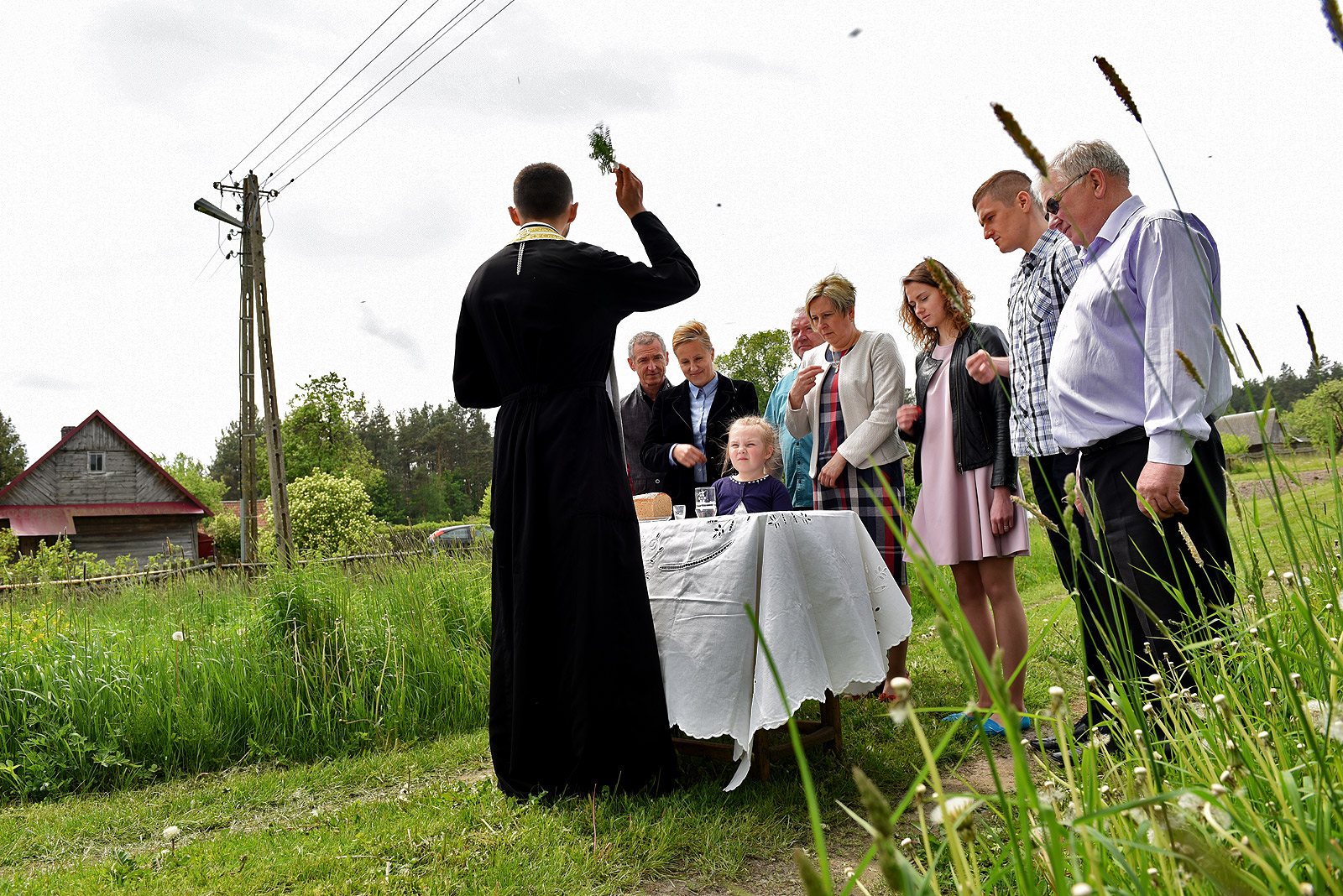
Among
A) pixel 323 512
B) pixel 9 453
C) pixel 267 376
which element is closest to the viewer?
pixel 267 376

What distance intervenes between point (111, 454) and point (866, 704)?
40502mm

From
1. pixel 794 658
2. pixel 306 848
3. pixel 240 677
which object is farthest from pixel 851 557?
pixel 240 677

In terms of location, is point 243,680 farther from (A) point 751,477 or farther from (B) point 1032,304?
(B) point 1032,304

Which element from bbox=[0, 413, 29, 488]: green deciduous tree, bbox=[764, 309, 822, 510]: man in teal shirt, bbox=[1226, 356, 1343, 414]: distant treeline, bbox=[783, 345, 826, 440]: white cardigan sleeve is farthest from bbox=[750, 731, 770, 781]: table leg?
bbox=[0, 413, 29, 488]: green deciduous tree

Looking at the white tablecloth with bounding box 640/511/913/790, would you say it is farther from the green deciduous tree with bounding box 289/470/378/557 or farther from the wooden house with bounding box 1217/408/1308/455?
the green deciduous tree with bounding box 289/470/378/557

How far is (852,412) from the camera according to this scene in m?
4.36

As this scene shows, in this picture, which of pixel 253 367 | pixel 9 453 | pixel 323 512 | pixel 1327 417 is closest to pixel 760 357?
pixel 323 512

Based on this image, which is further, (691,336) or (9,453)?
(9,453)

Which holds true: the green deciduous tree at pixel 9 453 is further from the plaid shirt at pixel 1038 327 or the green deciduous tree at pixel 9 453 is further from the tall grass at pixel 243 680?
the plaid shirt at pixel 1038 327

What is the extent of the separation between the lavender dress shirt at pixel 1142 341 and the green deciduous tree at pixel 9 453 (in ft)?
194

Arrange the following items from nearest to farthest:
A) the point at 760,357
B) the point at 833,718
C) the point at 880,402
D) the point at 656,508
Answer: the point at 833,718 < the point at 656,508 < the point at 880,402 < the point at 760,357

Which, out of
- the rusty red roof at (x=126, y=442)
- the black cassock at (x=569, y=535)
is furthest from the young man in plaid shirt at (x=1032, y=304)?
the rusty red roof at (x=126, y=442)

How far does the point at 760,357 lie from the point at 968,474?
29267mm

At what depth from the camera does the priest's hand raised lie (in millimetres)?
3301
